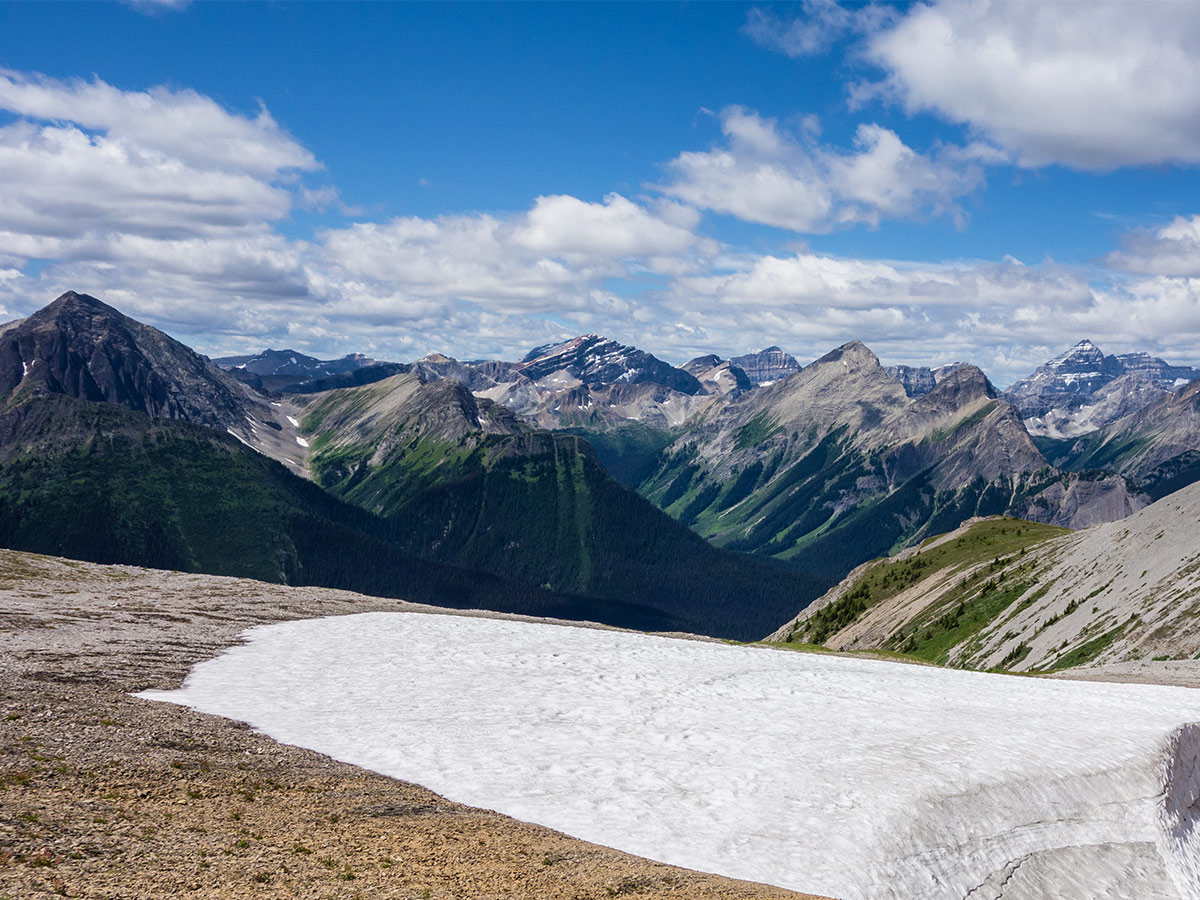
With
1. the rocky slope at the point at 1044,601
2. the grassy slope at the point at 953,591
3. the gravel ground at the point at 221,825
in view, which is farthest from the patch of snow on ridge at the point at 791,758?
the grassy slope at the point at 953,591

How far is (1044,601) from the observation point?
335 ft

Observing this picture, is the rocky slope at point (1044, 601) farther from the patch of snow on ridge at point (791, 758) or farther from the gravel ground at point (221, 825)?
the gravel ground at point (221, 825)

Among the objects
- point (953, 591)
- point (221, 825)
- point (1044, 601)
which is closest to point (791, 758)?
point (221, 825)

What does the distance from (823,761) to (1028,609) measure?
79.9 metres

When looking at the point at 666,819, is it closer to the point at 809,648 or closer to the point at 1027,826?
the point at 1027,826

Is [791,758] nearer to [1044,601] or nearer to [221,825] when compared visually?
[221,825]

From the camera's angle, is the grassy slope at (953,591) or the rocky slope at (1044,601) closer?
the rocky slope at (1044,601)

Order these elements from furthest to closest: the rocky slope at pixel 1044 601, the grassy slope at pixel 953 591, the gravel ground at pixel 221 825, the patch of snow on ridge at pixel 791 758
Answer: the grassy slope at pixel 953 591 → the rocky slope at pixel 1044 601 → the patch of snow on ridge at pixel 791 758 → the gravel ground at pixel 221 825

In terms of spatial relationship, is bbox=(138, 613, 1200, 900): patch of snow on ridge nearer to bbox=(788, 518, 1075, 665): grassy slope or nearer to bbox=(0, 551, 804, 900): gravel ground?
bbox=(0, 551, 804, 900): gravel ground

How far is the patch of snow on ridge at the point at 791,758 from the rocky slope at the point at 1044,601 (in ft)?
87.4

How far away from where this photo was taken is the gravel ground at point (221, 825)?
22062 mm

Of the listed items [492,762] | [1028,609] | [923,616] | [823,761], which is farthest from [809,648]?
[492,762]

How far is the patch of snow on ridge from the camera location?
30484 mm

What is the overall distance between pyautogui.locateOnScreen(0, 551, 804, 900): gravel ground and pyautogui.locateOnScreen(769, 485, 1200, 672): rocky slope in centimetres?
6709
